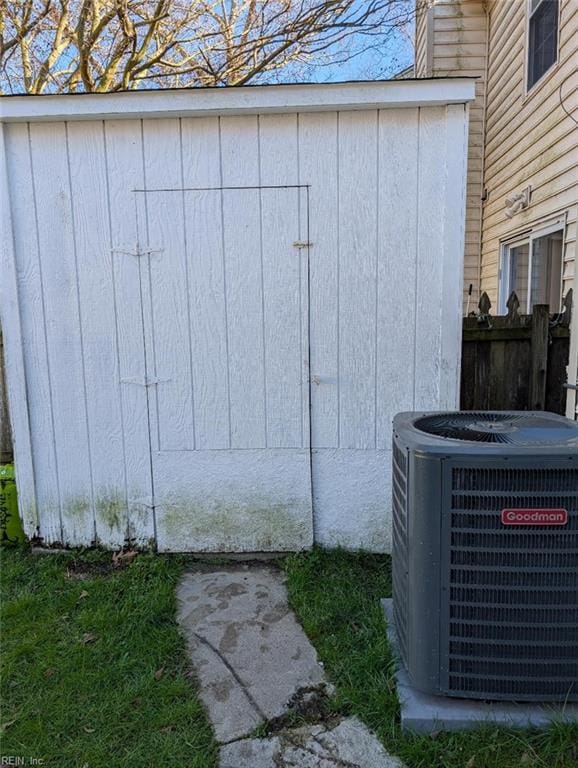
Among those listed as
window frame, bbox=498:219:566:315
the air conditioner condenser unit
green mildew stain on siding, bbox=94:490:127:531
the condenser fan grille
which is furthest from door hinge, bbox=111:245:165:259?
window frame, bbox=498:219:566:315

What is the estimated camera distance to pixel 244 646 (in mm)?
2373

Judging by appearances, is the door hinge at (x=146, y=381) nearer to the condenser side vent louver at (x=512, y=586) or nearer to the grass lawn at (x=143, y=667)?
the grass lawn at (x=143, y=667)

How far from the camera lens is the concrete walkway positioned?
5.83ft

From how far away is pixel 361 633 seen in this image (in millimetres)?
2344

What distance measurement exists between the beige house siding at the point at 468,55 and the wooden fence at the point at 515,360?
3.15 meters

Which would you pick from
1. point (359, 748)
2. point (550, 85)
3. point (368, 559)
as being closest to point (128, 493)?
point (368, 559)

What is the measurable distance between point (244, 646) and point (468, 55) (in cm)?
749

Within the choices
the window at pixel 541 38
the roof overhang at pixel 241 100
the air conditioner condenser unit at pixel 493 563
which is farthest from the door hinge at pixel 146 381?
the window at pixel 541 38

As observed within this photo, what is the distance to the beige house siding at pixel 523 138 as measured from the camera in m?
4.37

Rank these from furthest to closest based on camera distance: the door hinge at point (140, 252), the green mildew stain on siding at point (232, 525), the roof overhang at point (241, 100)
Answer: the green mildew stain on siding at point (232, 525) < the door hinge at point (140, 252) < the roof overhang at point (241, 100)

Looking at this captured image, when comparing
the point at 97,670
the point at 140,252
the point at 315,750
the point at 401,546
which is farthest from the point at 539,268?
the point at 97,670

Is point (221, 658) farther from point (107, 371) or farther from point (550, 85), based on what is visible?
point (550, 85)

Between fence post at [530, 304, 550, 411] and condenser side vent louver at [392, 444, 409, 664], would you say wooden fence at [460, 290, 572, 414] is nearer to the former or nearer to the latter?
fence post at [530, 304, 550, 411]

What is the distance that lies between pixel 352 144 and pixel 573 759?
286 centimetres
